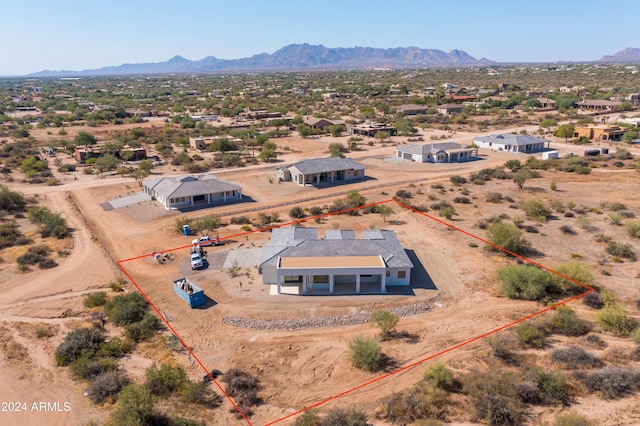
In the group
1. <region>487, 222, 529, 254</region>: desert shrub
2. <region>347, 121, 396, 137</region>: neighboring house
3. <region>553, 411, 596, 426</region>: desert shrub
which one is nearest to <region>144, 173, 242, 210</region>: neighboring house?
<region>487, 222, 529, 254</region>: desert shrub

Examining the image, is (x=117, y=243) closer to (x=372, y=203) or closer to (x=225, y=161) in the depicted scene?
(x=372, y=203)

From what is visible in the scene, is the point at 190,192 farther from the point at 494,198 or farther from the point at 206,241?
the point at 494,198

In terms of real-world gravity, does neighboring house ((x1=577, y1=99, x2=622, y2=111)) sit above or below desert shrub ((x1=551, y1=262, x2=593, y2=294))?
above

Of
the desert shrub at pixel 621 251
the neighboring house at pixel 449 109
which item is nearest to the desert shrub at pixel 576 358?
the desert shrub at pixel 621 251

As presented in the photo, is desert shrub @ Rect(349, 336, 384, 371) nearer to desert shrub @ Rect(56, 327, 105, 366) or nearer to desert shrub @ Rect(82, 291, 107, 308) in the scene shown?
desert shrub @ Rect(56, 327, 105, 366)

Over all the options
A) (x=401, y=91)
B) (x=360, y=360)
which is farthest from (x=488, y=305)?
(x=401, y=91)

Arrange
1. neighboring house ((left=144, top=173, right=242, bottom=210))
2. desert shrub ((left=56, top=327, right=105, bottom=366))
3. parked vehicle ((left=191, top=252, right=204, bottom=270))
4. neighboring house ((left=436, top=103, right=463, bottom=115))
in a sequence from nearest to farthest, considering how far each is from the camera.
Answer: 1. desert shrub ((left=56, top=327, right=105, bottom=366))
2. parked vehicle ((left=191, top=252, right=204, bottom=270))
3. neighboring house ((left=144, top=173, right=242, bottom=210))
4. neighboring house ((left=436, top=103, right=463, bottom=115))
